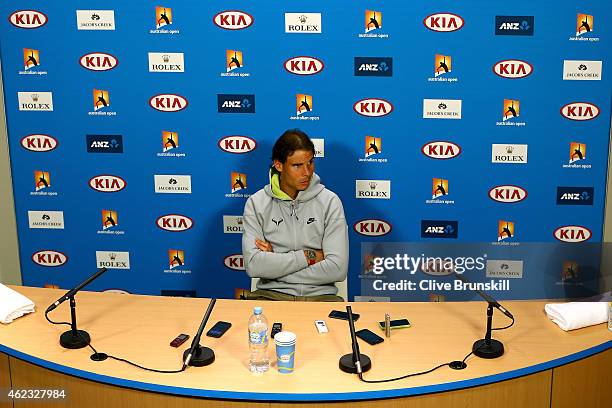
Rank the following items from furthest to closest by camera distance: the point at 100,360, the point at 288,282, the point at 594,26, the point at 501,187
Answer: the point at 501,187, the point at 594,26, the point at 288,282, the point at 100,360

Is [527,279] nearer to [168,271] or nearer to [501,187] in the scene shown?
[501,187]

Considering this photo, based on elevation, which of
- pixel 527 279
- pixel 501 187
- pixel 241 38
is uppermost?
pixel 241 38

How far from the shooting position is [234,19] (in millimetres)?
4195

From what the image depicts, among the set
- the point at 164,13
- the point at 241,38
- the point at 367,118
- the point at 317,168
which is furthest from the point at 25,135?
the point at 367,118

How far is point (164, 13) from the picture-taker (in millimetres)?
4211

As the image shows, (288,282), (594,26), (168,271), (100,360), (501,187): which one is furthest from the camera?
(168,271)

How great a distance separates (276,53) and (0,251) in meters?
2.40

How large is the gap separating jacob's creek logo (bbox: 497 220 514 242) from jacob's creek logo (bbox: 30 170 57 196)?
3018mm

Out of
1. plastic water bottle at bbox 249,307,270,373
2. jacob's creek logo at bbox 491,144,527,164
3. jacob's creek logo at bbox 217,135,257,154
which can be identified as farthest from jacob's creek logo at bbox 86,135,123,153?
jacob's creek logo at bbox 491,144,527,164

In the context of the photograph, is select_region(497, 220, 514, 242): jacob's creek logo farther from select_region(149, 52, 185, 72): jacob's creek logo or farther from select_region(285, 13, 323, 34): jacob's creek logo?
select_region(149, 52, 185, 72): jacob's creek logo

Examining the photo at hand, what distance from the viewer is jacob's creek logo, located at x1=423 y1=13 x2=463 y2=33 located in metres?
4.11

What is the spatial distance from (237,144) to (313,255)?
1.10 m

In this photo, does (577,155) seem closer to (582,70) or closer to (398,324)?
(582,70)

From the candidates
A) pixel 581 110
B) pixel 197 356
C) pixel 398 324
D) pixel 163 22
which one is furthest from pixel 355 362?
pixel 163 22
